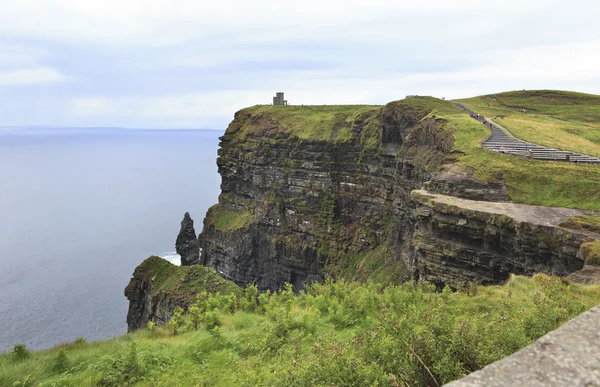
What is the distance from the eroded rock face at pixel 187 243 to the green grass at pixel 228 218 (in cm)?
459

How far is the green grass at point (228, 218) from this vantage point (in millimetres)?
75000

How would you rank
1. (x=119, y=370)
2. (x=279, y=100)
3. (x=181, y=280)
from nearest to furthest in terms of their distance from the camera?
1. (x=119, y=370)
2. (x=181, y=280)
3. (x=279, y=100)

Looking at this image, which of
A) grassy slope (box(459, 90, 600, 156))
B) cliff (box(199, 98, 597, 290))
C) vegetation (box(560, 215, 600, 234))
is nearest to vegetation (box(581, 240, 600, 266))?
cliff (box(199, 98, 597, 290))

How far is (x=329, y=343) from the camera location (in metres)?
10.1

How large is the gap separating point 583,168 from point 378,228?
114ft

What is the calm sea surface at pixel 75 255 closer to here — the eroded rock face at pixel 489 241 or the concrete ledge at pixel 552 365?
the concrete ledge at pixel 552 365

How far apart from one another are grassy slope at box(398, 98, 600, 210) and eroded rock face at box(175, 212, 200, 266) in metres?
60.8

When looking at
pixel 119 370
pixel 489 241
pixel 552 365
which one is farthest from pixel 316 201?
pixel 552 365

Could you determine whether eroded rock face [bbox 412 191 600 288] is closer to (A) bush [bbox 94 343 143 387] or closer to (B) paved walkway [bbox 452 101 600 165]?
(B) paved walkway [bbox 452 101 600 165]

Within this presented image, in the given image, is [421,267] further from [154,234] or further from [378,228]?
[154,234]

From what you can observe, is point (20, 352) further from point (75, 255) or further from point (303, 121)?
point (75, 255)

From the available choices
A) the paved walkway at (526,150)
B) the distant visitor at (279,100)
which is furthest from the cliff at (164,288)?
the distant visitor at (279,100)

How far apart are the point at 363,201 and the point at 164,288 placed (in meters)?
36.5

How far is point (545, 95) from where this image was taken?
283 feet
